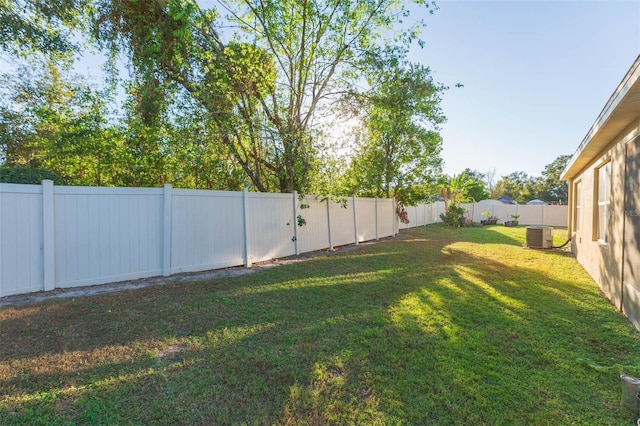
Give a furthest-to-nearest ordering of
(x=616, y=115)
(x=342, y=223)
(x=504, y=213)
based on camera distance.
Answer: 1. (x=504, y=213)
2. (x=342, y=223)
3. (x=616, y=115)

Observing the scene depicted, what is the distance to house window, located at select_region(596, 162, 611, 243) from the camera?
5.34 meters

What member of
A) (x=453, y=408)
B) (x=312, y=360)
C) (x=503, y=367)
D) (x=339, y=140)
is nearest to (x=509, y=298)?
(x=503, y=367)

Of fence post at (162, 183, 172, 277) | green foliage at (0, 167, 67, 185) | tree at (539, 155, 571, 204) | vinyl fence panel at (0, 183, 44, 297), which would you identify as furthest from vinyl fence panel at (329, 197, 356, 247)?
tree at (539, 155, 571, 204)

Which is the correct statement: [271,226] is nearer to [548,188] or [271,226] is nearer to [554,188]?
[548,188]

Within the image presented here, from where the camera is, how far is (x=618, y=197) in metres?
4.46

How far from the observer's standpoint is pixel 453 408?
2.12 meters

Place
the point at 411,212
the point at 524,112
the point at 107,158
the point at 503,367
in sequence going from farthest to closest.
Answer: the point at 411,212 < the point at 524,112 < the point at 107,158 < the point at 503,367

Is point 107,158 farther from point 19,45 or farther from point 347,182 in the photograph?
point 347,182

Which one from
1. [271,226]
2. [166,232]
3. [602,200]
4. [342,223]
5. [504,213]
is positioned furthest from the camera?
[504,213]

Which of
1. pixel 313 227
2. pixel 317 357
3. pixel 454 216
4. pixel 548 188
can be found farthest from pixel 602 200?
pixel 548 188

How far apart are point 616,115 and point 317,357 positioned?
4.90 m

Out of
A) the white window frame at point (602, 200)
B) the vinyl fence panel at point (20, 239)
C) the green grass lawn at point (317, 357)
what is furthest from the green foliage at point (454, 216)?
the vinyl fence panel at point (20, 239)

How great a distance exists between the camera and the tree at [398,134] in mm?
9102

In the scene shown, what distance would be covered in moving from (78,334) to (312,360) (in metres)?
2.53
